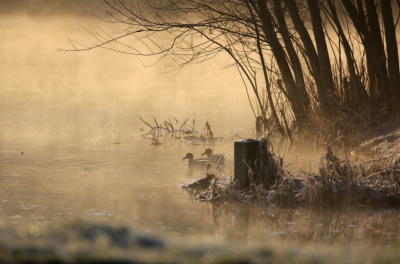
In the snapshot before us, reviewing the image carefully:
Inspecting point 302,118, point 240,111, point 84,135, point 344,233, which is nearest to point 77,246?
point 344,233

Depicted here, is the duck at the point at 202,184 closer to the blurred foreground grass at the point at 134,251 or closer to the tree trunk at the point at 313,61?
the blurred foreground grass at the point at 134,251

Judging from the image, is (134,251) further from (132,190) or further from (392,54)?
(392,54)

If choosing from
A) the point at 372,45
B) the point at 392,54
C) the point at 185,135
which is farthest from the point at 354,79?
the point at 185,135

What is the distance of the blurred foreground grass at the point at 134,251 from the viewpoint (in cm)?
299

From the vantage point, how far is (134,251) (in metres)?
3.17

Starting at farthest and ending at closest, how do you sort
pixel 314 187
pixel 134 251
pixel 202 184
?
pixel 202 184, pixel 314 187, pixel 134 251

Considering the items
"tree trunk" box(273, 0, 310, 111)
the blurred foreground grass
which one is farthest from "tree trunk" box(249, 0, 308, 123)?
the blurred foreground grass

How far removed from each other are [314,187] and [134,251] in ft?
12.8

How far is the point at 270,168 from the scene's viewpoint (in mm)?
6883

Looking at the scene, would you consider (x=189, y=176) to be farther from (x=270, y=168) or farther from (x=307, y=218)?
(x=307, y=218)

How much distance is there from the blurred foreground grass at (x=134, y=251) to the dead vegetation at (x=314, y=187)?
10.6ft

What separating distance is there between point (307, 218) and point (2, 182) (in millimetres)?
4442

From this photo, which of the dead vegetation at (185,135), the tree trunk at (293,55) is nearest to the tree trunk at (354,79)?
the tree trunk at (293,55)

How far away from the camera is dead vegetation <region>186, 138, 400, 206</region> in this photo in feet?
22.0
